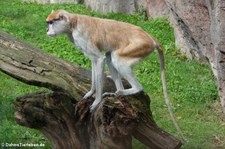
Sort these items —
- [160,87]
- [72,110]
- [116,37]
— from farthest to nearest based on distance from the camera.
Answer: [160,87]
[116,37]
[72,110]

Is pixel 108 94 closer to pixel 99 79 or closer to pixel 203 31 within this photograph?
pixel 99 79

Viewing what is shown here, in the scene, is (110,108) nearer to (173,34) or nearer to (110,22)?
(110,22)

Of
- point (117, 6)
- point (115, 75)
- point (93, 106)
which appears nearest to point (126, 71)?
point (115, 75)

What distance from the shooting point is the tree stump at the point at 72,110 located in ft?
19.8

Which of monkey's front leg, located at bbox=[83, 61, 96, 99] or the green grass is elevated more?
monkey's front leg, located at bbox=[83, 61, 96, 99]

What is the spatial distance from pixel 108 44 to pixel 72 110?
966mm

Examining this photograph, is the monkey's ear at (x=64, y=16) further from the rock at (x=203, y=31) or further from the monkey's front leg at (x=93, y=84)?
the rock at (x=203, y=31)

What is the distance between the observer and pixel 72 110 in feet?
21.0

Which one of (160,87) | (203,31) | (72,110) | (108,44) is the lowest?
(160,87)

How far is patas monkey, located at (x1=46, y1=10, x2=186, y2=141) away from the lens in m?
6.70

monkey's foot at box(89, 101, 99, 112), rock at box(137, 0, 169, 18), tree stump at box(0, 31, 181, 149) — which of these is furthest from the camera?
rock at box(137, 0, 169, 18)

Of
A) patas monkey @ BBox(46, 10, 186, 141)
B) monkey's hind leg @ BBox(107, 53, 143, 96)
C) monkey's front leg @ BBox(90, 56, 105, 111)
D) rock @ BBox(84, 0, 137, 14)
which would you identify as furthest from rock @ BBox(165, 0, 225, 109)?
rock @ BBox(84, 0, 137, 14)

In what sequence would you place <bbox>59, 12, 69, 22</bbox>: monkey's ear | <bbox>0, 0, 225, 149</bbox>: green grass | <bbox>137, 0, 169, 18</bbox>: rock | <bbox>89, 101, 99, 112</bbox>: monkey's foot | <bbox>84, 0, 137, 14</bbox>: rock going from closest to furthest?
<bbox>89, 101, 99, 112</bbox>: monkey's foot
<bbox>59, 12, 69, 22</bbox>: monkey's ear
<bbox>0, 0, 225, 149</bbox>: green grass
<bbox>137, 0, 169, 18</bbox>: rock
<bbox>84, 0, 137, 14</bbox>: rock

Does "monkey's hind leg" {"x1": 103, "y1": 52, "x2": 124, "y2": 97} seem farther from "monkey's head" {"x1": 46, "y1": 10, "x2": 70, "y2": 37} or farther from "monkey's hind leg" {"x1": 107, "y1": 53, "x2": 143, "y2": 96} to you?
"monkey's head" {"x1": 46, "y1": 10, "x2": 70, "y2": 37}
